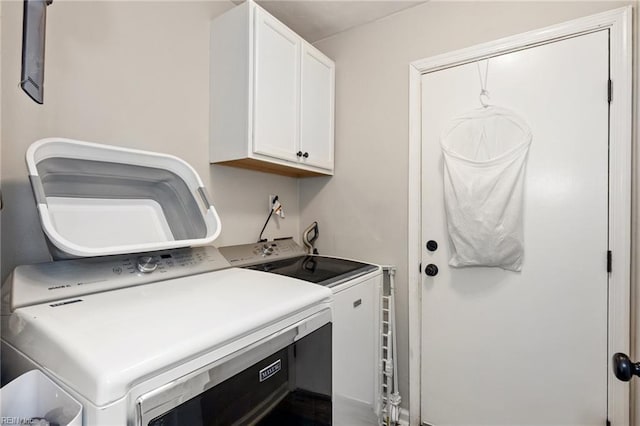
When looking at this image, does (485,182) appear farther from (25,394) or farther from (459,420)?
(25,394)

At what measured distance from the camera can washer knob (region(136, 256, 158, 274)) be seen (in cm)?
114

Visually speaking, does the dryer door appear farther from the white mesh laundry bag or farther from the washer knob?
the white mesh laundry bag

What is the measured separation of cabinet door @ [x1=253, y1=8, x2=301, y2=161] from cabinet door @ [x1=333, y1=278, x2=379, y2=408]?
882 millimetres

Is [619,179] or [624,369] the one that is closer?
[624,369]

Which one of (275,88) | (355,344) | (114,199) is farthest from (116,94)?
(355,344)

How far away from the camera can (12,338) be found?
797mm

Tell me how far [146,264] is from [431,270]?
1.51 metres

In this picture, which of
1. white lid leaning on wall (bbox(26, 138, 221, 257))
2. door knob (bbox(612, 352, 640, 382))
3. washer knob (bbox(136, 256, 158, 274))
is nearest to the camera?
door knob (bbox(612, 352, 640, 382))

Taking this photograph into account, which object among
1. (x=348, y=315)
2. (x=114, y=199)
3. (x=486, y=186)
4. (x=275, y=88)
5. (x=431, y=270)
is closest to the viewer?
(x=114, y=199)

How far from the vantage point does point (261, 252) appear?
73.0 inches

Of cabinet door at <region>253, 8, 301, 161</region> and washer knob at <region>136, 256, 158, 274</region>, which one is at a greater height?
cabinet door at <region>253, 8, 301, 161</region>

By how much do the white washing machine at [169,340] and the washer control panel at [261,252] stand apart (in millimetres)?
379

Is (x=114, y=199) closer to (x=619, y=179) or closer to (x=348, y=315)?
(x=348, y=315)

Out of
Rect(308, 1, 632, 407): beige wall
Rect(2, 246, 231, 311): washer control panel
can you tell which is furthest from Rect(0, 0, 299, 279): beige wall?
Rect(308, 1, 632, 407): beige wall
